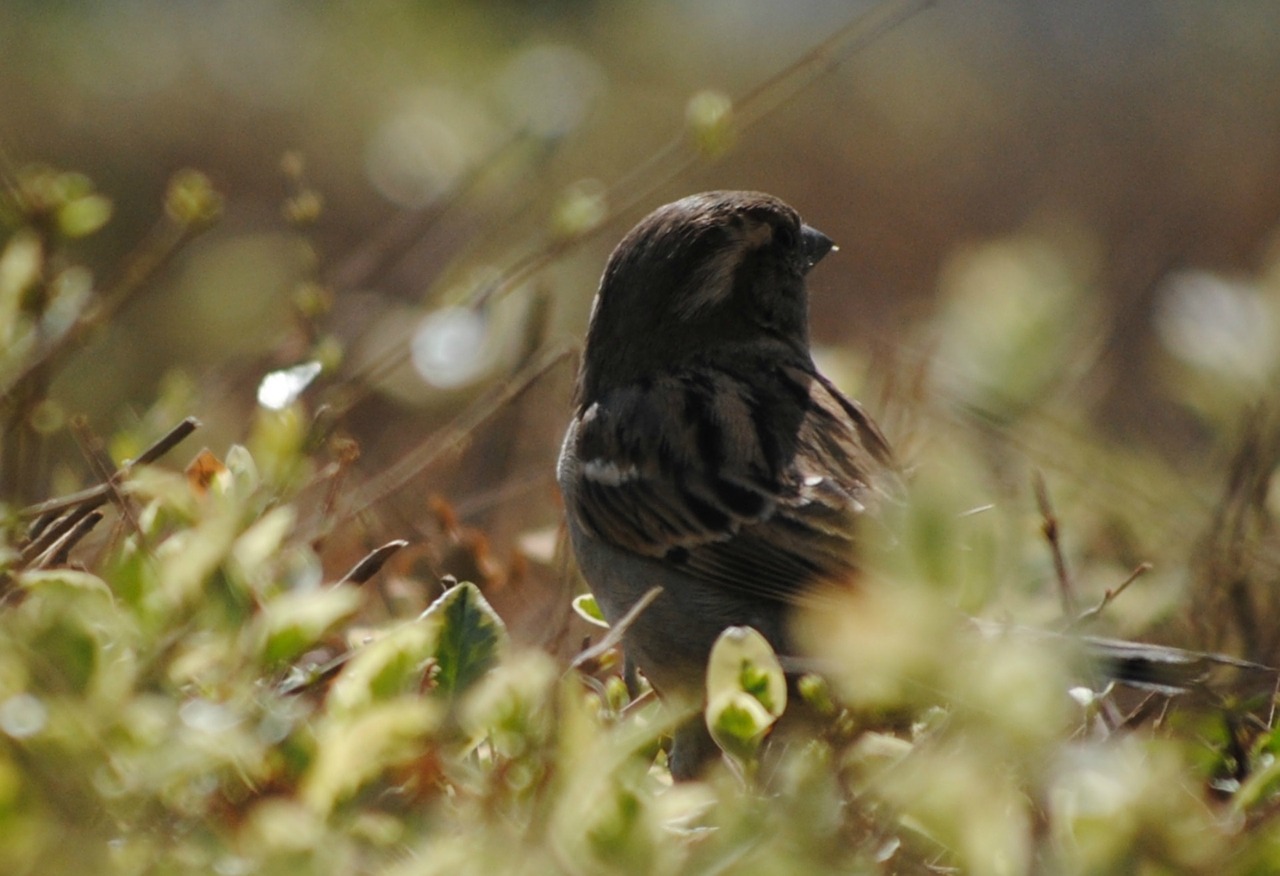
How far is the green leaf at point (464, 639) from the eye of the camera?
1.18 metres

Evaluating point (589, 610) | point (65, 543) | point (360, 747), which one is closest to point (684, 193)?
point (589, 610)

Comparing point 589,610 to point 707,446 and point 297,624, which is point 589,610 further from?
point 297,624

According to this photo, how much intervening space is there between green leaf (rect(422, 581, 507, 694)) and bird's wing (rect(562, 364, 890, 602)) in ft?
3.35

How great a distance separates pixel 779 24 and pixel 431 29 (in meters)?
2.05

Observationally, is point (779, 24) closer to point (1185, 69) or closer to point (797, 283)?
point (1185, 69)

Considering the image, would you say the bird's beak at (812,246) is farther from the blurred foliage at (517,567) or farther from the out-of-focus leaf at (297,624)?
the out-of-focus leaf at (297,624)

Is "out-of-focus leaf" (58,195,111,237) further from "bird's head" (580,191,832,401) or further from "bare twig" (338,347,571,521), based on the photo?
"bird's head" (580,191,832,401)

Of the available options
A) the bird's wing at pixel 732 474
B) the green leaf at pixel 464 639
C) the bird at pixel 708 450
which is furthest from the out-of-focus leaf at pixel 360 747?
the bird's wing at pixel 732 474

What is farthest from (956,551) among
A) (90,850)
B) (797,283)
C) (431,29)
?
(431,29)

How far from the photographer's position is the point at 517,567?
214 centimetres

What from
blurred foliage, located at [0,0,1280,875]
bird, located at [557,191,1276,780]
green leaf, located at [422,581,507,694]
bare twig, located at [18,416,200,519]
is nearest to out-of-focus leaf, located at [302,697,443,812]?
blurred foliage, located at [0,0,1280,875]

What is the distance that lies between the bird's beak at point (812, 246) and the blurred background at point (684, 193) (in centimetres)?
23

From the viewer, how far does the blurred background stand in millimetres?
2168

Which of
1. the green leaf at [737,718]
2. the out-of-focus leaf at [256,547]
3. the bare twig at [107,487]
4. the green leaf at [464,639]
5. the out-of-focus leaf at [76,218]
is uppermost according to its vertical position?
the out-of-focus leaf at [76,218]
